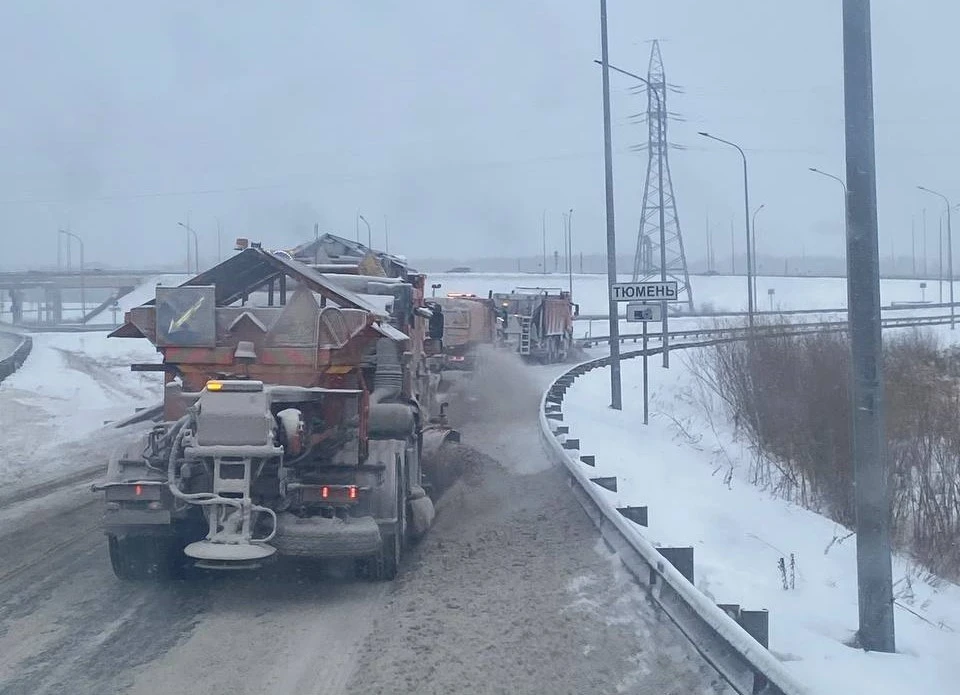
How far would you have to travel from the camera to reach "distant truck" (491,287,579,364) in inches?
1560

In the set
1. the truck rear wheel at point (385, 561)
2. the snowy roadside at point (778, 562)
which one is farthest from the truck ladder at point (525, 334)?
the truck rear wheel at point (385, 561)

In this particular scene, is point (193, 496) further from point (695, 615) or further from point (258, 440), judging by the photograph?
point (695, 615)

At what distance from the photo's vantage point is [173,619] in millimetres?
8273

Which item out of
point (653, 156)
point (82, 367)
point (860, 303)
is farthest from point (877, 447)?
point (653, 156)

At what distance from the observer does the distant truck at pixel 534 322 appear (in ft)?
130

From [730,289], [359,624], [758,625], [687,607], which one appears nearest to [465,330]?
[359,624]

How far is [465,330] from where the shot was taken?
A: 30.7m

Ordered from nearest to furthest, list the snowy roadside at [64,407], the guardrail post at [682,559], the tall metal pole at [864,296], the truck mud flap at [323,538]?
the tall metal pole at [864,296]
the guardrail post at [682,559]
the truck mud flap at [323,538]
the snowy roadside at [64,407]

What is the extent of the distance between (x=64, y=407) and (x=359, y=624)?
19006mm

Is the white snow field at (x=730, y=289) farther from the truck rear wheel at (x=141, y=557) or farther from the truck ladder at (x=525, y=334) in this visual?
the truck rear wheel at (x=141, y=557)

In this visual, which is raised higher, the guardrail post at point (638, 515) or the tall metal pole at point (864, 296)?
the tall metal pole at point (864, 296)

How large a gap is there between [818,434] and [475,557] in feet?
35.1

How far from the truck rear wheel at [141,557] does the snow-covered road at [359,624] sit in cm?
17

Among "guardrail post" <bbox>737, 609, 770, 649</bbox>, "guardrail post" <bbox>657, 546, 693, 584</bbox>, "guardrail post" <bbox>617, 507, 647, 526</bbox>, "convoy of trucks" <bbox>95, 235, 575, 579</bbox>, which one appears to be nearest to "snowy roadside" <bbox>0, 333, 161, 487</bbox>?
"convoy of trucks" <bbox>95, 235, 575, 579</bbox>
